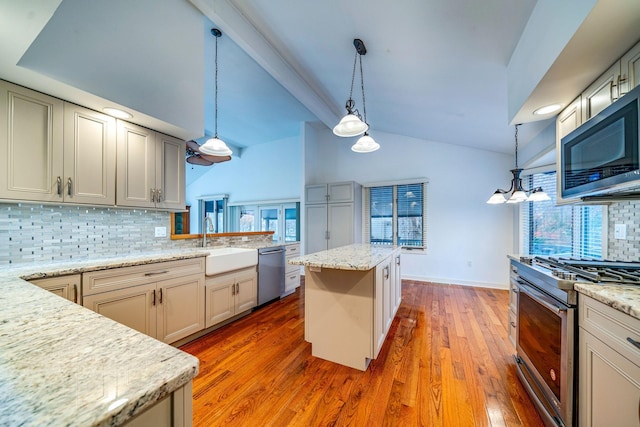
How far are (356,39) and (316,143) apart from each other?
11.7 feet

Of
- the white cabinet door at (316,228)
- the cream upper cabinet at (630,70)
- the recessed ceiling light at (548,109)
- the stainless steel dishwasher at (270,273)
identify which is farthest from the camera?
the white cabinet door at (316,228)

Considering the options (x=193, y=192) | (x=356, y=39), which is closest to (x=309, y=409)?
(x=356, y=39)

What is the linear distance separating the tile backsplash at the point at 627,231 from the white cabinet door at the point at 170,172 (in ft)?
12.7

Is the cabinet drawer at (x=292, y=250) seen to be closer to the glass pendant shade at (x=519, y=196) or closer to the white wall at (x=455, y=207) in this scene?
the white wall at (x=455, y=207)

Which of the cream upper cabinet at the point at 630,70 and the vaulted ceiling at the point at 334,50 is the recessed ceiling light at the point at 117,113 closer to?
the vaulted ceiling at the point at 334,50

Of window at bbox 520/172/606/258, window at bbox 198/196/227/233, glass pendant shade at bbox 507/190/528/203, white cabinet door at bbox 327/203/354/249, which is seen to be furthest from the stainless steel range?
window at bbox 198/196/227/233

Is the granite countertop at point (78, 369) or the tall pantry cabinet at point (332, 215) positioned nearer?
the granite countertop at point (78, 369)

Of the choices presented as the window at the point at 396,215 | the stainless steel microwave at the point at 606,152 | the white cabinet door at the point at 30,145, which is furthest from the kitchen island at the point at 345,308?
the window at the point at 396,215

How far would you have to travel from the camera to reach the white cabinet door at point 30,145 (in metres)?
1.59

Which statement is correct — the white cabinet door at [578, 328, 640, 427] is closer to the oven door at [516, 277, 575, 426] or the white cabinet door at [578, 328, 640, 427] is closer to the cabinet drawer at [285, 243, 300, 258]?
the oven door at [516, 277, 575, 426]

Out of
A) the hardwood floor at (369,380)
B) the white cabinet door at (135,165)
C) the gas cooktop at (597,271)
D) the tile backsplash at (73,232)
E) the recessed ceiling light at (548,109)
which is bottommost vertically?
the hardwood floor at (369,380)

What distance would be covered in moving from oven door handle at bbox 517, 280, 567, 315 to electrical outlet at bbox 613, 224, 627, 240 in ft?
2.81

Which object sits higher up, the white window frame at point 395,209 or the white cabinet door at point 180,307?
the white window frame at point 395,209

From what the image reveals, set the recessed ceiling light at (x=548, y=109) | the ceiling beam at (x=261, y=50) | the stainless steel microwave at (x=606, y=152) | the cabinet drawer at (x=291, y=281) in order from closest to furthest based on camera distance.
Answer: the stainless steel microwave at (x=606, y=152)
the recessed ceiling light at (x=548, y=109)
the ceiling beam at (x=261, y=50)
the cabinet drawer at (x=291, y=281)
